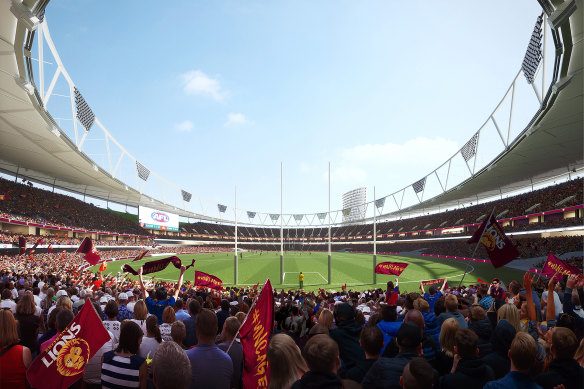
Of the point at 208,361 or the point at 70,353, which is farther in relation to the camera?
the point at 70,353

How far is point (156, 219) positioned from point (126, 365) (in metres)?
70.2

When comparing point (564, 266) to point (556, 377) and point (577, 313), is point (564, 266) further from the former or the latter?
point (556, 377)

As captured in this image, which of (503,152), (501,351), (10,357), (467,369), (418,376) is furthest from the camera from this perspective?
(503,152)

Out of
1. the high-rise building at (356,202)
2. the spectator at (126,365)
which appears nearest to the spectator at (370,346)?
the spectator at (126,365)

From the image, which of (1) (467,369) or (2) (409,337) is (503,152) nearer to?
(1) (467,369)

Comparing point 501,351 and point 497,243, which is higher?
point 497,243

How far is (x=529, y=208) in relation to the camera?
38.4 meters

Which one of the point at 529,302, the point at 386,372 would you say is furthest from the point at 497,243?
the point at 386,372

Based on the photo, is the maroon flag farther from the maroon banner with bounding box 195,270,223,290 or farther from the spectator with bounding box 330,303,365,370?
the maroon banner with bounding box 195,270,223,290

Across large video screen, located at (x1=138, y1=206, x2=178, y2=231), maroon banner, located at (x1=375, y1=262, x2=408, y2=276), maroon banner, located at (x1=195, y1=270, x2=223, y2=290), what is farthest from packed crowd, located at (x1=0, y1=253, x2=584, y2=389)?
large video screen, located at (x1=138, y1=206, x2=178, y2=231)

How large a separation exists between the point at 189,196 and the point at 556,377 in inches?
4266

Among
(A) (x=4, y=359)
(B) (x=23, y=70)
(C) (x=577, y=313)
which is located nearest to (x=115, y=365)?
(A) (x=4, y=359)

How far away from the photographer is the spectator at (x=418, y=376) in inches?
91.0

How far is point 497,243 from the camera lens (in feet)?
35.6
